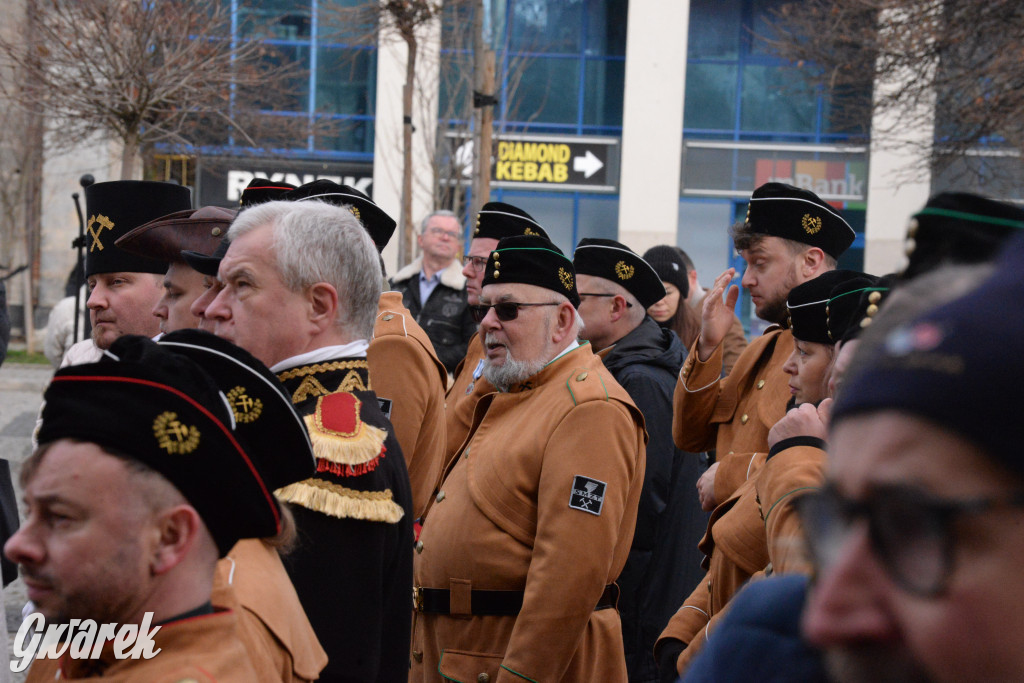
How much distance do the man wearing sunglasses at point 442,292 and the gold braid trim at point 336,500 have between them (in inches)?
198

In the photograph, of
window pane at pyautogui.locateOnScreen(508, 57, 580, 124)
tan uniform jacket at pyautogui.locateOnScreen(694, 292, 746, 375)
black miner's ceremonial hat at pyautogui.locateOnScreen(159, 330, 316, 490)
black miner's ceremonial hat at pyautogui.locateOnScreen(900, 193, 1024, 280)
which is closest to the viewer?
black miner's ceremonial hat at pyautogui.locateOnScreen(900, 193, 1024, 280)

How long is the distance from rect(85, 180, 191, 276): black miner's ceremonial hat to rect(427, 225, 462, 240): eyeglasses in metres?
3.72

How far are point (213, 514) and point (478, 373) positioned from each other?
316 cm

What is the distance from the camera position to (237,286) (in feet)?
8.79

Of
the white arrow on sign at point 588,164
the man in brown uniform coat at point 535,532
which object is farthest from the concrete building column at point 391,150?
the man in brown uniform coat at point 535,532

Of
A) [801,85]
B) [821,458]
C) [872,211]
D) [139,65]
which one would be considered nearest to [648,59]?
[801,85]

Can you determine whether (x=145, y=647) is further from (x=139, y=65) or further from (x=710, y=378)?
(x=139, y=65)

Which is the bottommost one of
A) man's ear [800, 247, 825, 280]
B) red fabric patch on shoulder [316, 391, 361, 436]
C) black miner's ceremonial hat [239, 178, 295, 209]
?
red fabric patch on shoulder [316, 391, 361, 436]

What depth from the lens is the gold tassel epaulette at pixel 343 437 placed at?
7.98 feet

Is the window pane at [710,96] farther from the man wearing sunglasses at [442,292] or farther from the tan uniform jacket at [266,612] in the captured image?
the tan uniform jacket at [266,612]

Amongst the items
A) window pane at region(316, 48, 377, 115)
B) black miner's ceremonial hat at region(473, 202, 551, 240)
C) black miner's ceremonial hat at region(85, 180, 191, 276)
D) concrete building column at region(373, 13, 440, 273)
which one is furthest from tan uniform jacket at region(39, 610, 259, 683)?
window pane at region(316, 48, 377, 115)

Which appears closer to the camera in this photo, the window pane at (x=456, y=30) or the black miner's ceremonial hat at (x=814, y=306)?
the black miner's ceremonial hat at (x=814, y=306)

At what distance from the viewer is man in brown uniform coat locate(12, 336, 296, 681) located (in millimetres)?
A: 1601

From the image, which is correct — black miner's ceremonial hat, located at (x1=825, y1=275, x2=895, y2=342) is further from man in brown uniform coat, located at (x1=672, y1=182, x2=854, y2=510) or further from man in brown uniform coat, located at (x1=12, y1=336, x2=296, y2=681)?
man in brown uniform coat, located at (x1=12, y1=336, x2=296, y2=681)
